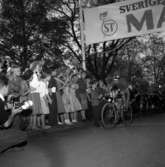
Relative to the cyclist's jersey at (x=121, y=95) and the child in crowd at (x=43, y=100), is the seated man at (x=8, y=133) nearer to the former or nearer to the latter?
the child in crowd at (x=43, y=100)

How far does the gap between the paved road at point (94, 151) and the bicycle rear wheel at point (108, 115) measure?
1351 millimetres

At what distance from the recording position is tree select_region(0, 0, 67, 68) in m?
25.6

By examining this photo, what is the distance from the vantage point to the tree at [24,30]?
2561 cm

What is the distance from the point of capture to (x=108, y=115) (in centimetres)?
1324

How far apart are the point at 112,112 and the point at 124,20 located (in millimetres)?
7332

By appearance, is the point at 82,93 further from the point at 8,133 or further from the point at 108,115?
the point at 8,133

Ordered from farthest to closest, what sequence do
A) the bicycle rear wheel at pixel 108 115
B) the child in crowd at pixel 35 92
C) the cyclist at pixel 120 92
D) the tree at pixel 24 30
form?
the tree at pixel 24 30 → the cyclist at pixel 120 92 → the child in crowd at pixel 35 92 → the bicycle rear wheel at pixel 108 115

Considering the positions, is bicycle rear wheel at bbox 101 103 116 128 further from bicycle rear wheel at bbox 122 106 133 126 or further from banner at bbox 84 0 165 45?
banner at bbox 84 0 165 45

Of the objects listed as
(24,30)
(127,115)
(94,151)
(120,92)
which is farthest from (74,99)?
(24,30)

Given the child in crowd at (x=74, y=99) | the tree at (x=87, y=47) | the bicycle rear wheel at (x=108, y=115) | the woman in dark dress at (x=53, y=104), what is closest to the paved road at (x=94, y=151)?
the bicycle rear wheel at (x=108, y=115)

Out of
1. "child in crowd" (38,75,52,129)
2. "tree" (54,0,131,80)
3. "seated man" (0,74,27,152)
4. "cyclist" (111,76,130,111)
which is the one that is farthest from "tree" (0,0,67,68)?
"seated man" (0,74,27,152)

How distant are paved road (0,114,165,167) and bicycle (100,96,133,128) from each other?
142 centimetres

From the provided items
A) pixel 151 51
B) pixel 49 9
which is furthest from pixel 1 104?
pixel 151 51

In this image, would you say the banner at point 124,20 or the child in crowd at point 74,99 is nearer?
the child in crowd at point 74,99
